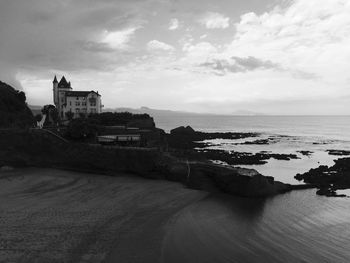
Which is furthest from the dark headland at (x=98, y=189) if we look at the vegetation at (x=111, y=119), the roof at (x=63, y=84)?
the roof at (x=63, y=84)

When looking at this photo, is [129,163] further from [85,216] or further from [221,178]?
[85,216]

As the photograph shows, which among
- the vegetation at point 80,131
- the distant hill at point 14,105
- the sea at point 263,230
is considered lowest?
the sea at point 263,230

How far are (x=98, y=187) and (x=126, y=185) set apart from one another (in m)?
2.34

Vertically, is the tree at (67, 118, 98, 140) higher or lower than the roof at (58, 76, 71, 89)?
lower

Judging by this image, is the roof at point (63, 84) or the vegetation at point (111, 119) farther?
the roof at point (63, 84)

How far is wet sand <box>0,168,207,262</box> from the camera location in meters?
14.7

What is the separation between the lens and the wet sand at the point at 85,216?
1469 cm

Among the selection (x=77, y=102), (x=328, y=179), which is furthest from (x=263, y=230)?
(x=77, y=102)

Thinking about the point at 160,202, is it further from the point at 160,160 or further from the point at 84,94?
the point at 84,94

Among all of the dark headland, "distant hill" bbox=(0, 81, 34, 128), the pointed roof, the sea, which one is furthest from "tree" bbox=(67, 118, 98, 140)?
the pointed roof

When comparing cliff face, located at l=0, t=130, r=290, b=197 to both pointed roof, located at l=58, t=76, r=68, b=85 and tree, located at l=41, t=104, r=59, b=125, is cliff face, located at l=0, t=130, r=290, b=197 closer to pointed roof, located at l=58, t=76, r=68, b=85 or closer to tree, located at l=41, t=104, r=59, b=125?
tree, located at l=41, t=104, r=59, b=125

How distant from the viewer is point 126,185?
28.4m

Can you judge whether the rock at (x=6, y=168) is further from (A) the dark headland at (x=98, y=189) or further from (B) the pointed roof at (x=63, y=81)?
(B) the pointed roof at (x=63, y=81)

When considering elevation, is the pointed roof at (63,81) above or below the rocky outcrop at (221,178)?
above
